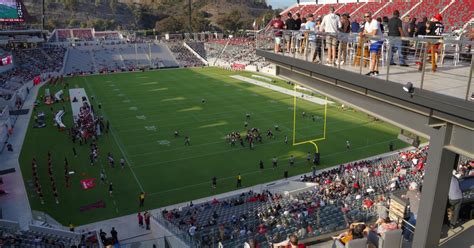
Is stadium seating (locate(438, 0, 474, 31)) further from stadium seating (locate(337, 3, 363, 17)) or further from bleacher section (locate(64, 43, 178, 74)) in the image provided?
bleacher section (locate(64, 43, 178, 74))

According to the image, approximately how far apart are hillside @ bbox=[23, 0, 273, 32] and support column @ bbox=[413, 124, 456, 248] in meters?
110

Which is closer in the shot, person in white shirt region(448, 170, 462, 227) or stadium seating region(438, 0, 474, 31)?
person in white shirt region(448, 170, 462, 227)

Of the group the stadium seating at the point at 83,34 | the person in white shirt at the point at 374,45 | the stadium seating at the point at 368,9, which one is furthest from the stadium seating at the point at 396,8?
the stadium seating at the point at 83,34

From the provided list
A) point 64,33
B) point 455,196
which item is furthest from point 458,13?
point 64,33

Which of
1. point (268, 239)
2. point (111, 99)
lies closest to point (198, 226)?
point (268, 239)

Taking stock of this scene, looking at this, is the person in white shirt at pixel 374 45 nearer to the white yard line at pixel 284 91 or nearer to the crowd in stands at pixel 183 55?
the white yard line at pixel 284 91

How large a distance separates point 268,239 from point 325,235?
3011 mm

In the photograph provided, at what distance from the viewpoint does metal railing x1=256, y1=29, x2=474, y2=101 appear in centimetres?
762

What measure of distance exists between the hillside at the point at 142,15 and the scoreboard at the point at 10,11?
52536mm

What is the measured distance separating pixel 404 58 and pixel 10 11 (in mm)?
65045

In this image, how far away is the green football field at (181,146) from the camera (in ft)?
73.3

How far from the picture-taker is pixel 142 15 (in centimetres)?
12262

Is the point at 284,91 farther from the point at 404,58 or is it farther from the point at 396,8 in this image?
Result: the point at 404,58

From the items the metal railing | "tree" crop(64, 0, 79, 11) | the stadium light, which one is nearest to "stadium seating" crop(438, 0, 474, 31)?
the metal railing
